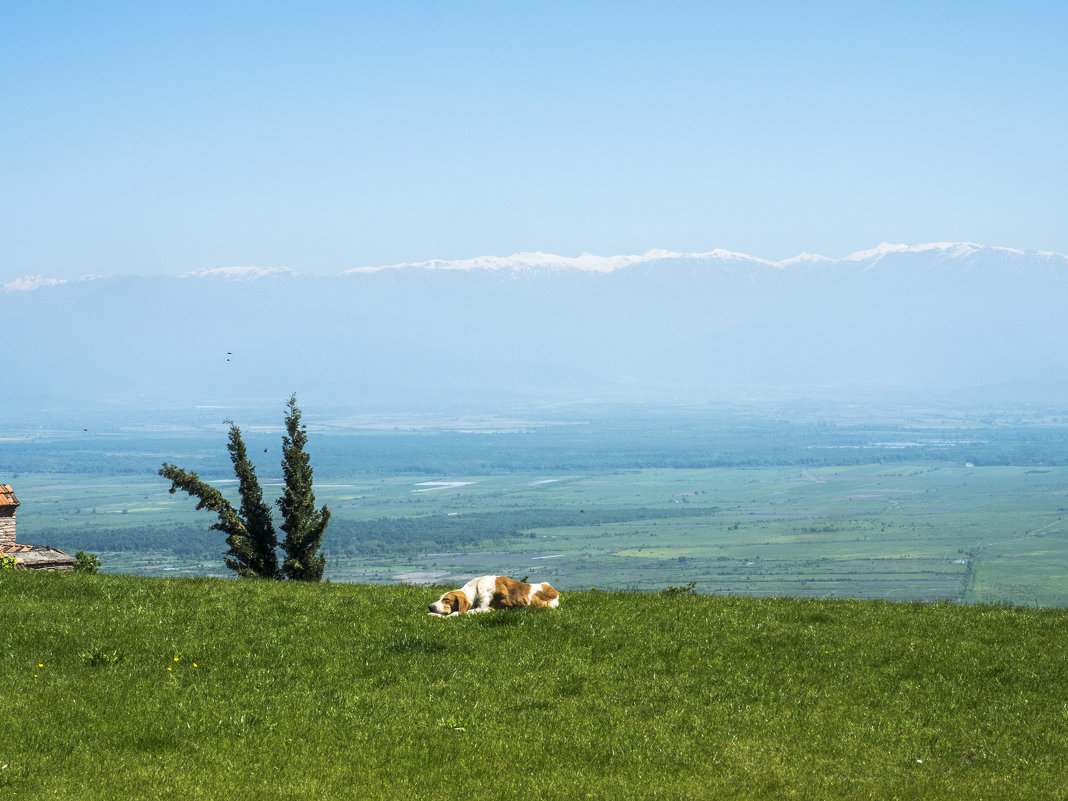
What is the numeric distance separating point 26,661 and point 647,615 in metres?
10.5

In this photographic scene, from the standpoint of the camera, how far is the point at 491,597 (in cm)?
2069

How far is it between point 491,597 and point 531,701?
538cm

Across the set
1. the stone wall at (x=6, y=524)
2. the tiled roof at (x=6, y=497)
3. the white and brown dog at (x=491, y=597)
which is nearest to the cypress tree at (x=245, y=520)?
the tiled roof at (x=6, y=497)

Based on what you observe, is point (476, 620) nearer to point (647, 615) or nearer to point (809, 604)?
point (647, 615)

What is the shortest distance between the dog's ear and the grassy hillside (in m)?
0.79

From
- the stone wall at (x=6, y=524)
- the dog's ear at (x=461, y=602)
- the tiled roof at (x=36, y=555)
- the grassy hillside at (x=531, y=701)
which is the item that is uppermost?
the dog's ear at (x=461, y=602)

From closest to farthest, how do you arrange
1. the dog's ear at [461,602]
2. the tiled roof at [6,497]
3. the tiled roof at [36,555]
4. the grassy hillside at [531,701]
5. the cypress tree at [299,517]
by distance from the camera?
the grassy hillside at [531,701] → the dog's ear at [461,602] → the cypress tree at [299,517] → the tiled roof at [36,555] → the tiled roof at [6,497]

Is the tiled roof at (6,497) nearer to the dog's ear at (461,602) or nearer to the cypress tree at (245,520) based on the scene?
the cypress tree at (245,520)

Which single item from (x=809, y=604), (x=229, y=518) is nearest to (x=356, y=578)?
(x=229, y=518)

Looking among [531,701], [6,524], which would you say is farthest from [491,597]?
[6,524]

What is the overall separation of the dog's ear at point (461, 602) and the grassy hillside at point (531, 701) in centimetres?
79

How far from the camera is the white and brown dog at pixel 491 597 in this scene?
66.9ft

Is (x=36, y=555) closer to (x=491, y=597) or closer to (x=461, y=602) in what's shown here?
(x=461, y=602)

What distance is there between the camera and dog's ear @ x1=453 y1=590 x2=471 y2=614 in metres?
20.4
